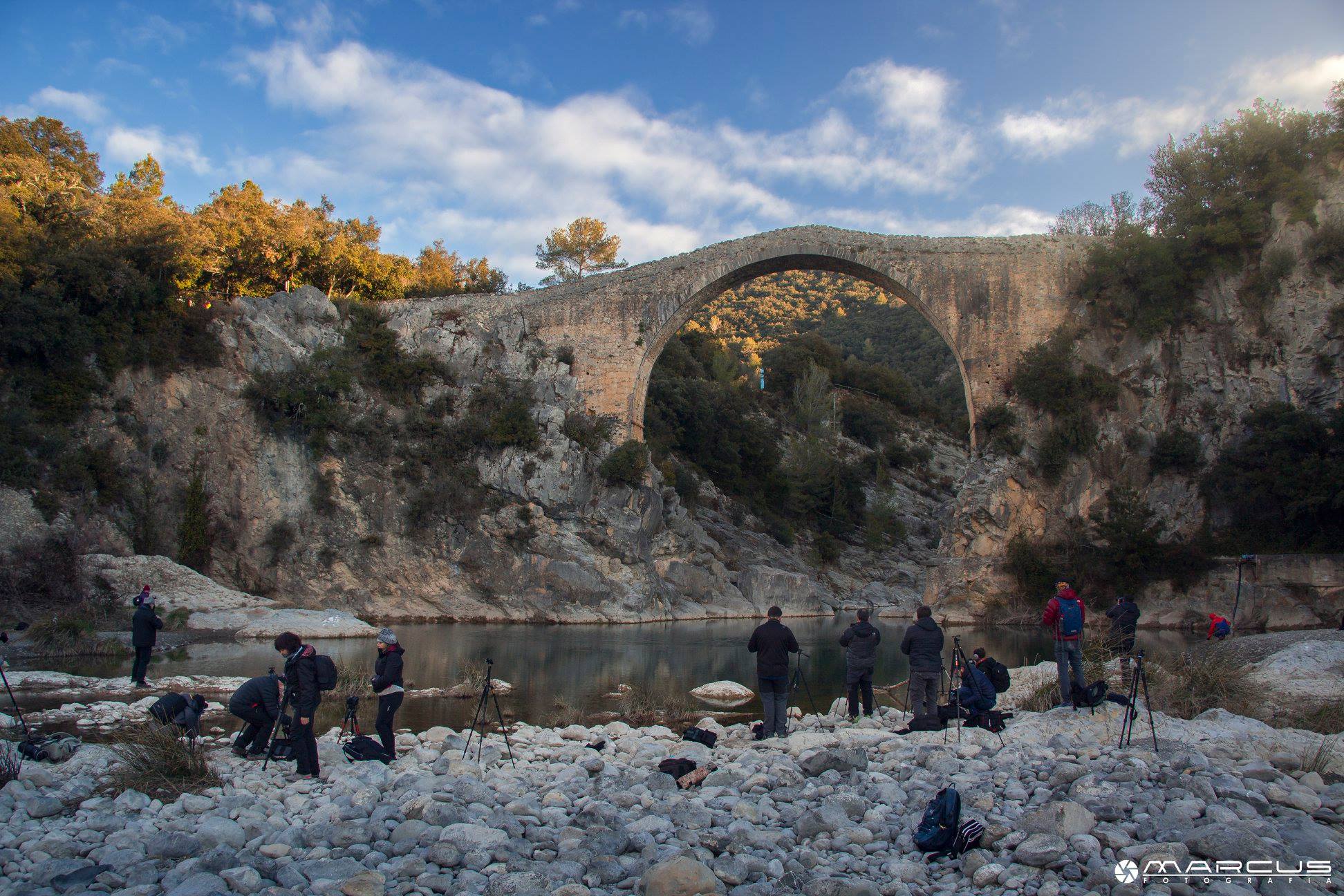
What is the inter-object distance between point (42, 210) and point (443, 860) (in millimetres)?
26091

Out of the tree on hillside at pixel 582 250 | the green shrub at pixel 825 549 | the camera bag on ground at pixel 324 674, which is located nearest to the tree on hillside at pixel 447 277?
the tree on hillside at pixel 582 250

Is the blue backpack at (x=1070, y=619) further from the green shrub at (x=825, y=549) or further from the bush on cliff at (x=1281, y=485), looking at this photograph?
the green shrub at (x=825, y=549)

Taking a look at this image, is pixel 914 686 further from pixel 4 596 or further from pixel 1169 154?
pixel 1169 154

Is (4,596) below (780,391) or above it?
below

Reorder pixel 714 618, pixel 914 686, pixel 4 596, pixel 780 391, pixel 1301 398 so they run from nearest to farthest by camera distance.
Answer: pixel 914 686
pixel 4 596
pixel 1301 398
pixel 714 618
pixel 780 391

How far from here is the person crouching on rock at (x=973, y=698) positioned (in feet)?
25.9

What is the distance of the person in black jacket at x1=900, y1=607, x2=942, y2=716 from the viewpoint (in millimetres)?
8148

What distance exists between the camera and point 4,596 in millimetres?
17109

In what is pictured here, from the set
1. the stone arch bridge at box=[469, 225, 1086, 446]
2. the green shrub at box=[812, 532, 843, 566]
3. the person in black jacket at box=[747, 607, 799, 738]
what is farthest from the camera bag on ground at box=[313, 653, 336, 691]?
the green shrub at box=[812, 532, 843, 566]

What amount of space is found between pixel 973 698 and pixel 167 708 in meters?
6.98

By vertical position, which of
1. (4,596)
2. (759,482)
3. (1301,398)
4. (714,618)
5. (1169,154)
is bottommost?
(714,618)

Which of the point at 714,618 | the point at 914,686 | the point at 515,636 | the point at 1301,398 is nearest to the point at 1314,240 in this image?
the point at 1301,398

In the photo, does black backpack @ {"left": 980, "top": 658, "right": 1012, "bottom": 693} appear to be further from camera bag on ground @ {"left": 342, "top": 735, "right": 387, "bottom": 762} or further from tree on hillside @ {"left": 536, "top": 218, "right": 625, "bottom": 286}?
Result: tree on hillside @ {"left": 536, "top": 218, "right": 625, "bottom": 286}

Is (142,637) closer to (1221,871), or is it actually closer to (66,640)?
(66,640)
